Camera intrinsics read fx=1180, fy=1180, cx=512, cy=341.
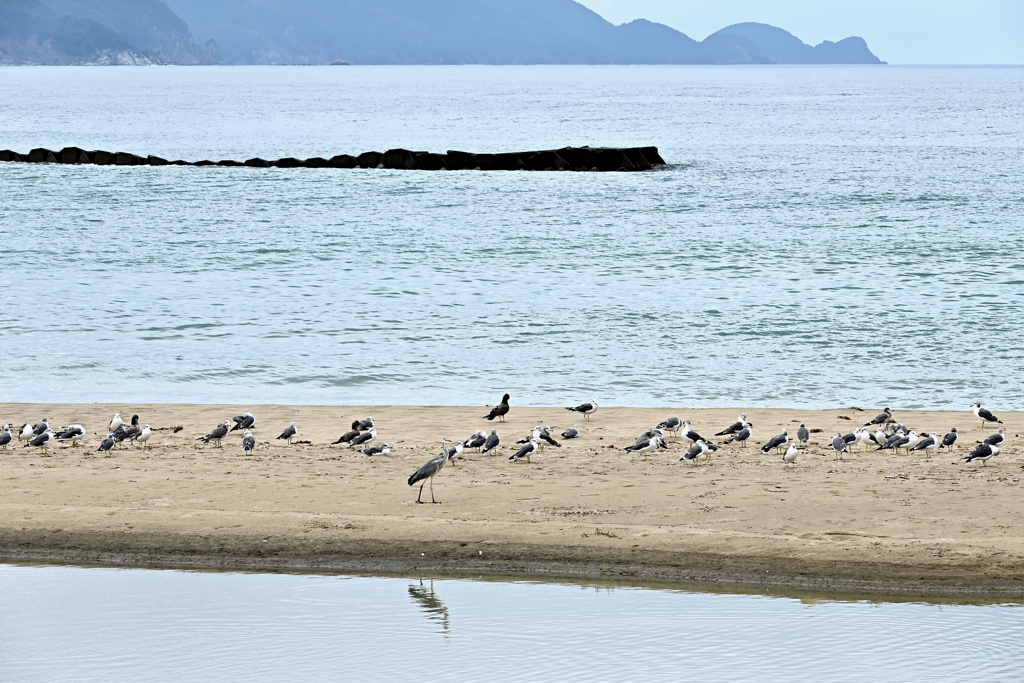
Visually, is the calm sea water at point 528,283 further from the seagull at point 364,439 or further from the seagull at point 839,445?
the seagull at point 839,445

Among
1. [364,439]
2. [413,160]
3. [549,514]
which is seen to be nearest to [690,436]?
[549,514]

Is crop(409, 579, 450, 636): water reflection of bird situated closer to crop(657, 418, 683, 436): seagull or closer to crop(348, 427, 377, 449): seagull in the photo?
crop(348, 427, 377, 449): seagull

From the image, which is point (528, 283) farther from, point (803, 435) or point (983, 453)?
point (983, 453)

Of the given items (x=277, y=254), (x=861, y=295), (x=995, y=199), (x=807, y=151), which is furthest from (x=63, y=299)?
(x=807, y=151)

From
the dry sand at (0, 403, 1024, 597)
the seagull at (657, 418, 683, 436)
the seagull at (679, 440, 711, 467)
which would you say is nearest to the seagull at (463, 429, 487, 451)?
the dry sand at (0, 403, 1024, 597)

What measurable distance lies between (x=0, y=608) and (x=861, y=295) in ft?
90.5

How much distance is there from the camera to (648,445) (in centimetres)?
1614

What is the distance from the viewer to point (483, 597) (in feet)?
38.7

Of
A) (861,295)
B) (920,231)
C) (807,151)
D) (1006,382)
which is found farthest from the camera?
(807,151)

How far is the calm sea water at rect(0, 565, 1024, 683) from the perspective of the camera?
10.2 meters

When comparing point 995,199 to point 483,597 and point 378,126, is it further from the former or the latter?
point 378,126

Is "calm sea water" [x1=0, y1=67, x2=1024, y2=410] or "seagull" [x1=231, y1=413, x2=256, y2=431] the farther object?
"calm sea water" [x1=0, y1=67, x2=1024, y2=410]

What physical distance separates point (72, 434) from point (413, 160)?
59.9 metres

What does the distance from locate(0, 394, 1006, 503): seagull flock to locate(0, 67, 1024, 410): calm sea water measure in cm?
517
